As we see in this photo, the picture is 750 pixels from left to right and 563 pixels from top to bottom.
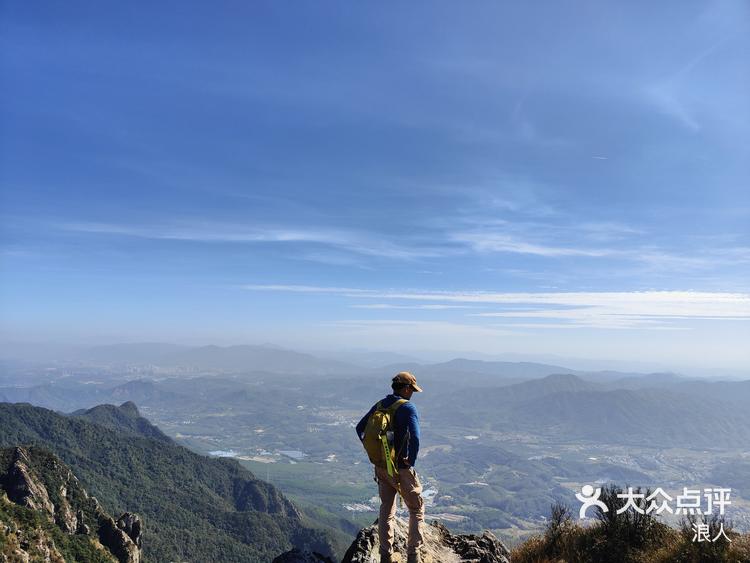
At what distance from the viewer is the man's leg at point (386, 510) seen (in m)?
7.38

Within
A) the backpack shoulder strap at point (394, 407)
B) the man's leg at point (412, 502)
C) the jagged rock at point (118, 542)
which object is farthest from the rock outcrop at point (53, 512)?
the backpack shoulder strap at point (394, 407)

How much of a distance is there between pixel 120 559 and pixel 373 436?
88.6 m

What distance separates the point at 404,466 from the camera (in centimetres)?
702

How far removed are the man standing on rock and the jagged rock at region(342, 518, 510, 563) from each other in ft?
2.46

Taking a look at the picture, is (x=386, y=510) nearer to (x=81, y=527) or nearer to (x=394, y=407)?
(x=394, y=407)

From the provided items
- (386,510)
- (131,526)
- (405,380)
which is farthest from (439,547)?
(131,526)

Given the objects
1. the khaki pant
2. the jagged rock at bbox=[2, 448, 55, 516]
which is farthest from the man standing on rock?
the jagged rock at bbox=[2, 448, 55, 516]

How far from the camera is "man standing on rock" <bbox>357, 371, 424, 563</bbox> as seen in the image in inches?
275

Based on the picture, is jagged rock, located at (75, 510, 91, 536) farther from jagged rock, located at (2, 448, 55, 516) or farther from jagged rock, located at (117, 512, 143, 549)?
jagged rock, located at (117, 512, 143, 549)

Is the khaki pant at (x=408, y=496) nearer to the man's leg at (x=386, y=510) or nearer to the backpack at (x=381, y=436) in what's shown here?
the man's leg at (x=386, y=510)

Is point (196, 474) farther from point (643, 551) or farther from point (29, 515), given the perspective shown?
point (643, 551)

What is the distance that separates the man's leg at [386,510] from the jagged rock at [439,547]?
0.52 m

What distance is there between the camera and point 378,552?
830cm

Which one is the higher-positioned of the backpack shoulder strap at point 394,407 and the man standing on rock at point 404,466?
the backpack shoulder strap at point 394,407
